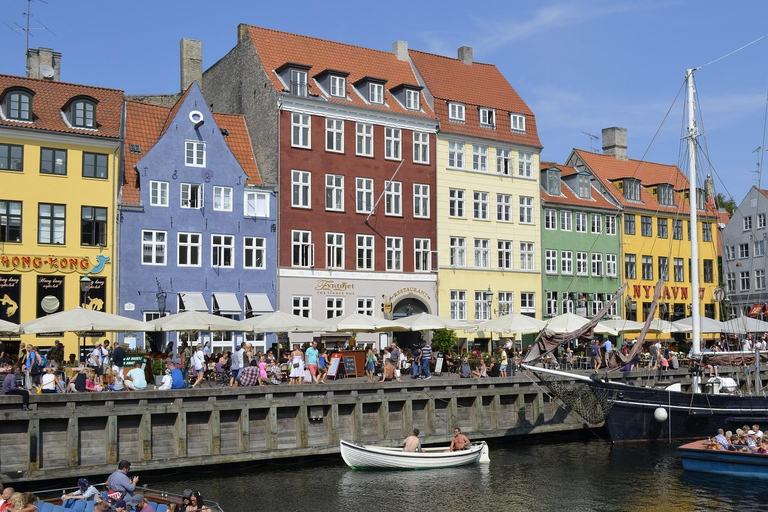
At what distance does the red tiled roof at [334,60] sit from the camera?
5216 cm

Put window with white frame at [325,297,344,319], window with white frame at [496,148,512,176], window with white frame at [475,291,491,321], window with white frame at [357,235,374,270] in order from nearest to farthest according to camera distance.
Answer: window with white frame at [325,297,344,319] → window with white frame at [357,235,374,270] → window with white frame at [475,291,491,321] → window with white frame at [496,148,512,176]

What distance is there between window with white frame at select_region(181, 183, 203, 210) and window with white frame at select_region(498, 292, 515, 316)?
20.1m

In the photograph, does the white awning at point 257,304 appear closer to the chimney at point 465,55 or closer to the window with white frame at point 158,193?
the window with white frame at point 158,193

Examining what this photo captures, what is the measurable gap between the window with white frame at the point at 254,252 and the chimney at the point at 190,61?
11.0m

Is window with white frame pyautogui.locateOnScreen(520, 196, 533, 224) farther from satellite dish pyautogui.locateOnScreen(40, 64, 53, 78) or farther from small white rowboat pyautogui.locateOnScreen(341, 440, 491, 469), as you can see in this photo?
small white rowboat pyautogui.locateOnScreen(341, 440, 491, 469)

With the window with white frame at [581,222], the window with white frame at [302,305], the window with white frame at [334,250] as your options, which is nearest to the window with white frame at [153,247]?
the window with white frame at [302,305]

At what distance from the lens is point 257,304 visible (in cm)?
4769

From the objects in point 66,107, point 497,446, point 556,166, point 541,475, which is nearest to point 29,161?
point 66,107

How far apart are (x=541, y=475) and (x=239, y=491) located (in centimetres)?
996

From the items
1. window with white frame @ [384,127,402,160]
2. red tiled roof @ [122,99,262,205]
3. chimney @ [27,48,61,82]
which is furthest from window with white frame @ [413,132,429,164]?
chimney @ [27,48,61,82]

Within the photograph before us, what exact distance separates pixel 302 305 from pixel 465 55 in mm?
22859

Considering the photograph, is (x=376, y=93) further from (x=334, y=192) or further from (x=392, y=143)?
(x=334, y=192)

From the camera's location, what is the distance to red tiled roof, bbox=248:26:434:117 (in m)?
52.2

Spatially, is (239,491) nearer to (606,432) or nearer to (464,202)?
(606,432)
